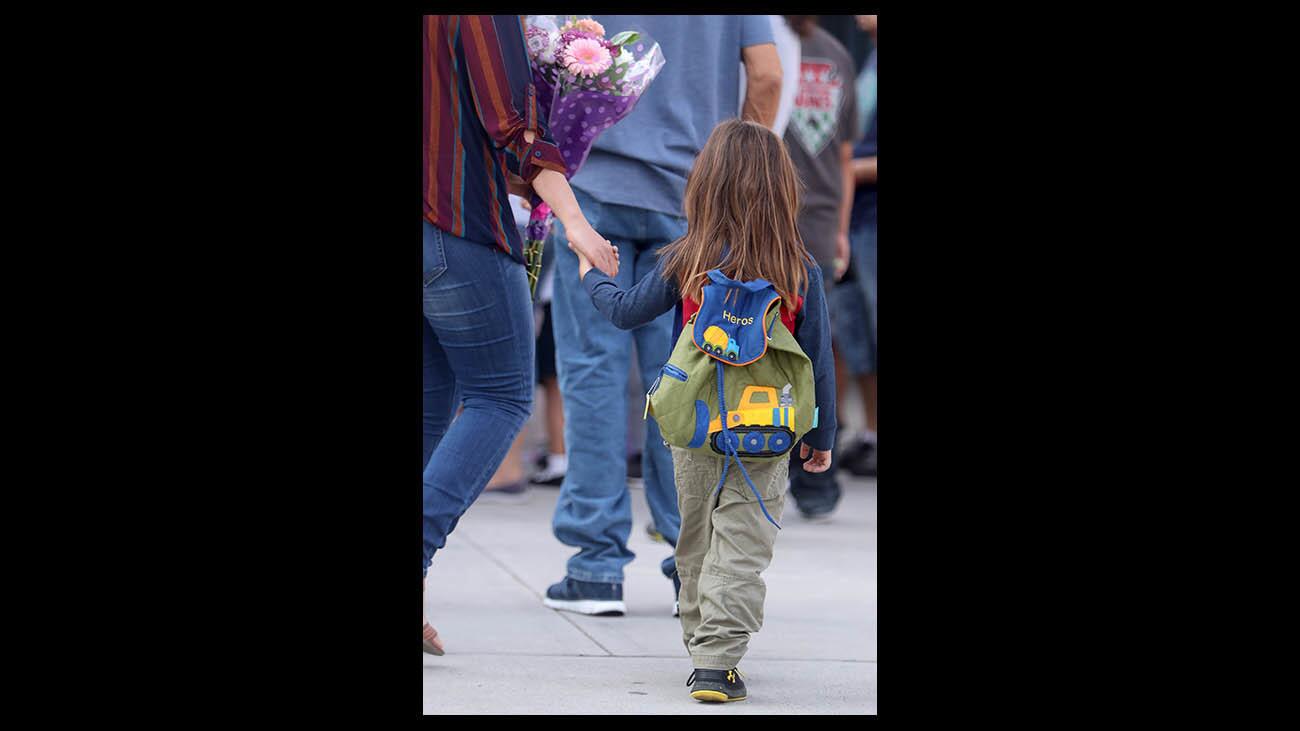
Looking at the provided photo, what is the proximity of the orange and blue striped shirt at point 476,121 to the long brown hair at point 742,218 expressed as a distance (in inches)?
13.5

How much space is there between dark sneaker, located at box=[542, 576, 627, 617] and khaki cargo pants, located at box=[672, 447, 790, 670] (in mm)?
688

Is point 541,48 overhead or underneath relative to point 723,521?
overhead

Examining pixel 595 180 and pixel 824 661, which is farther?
pixel 595 180

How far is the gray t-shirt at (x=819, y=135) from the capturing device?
624 cm

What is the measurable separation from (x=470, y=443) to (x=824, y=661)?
1.10 m

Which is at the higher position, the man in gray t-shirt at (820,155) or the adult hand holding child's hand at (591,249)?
the man in gray t-shirt at (820,155)

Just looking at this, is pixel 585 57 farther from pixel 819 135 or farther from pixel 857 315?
pixel 857 315

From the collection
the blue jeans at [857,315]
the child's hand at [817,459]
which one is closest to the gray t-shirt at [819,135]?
the blue jeans at [857,315]

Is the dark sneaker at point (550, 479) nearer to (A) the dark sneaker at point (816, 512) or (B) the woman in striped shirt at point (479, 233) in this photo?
(A) the dark sneaker at point (816, 512)

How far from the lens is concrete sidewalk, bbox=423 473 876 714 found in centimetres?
348

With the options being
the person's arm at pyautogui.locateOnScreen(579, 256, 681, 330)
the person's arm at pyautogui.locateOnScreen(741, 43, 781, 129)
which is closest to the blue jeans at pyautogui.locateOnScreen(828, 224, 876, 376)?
the person's arm at pyautogui.locateOnScreen(741, 43, 781, 129)
